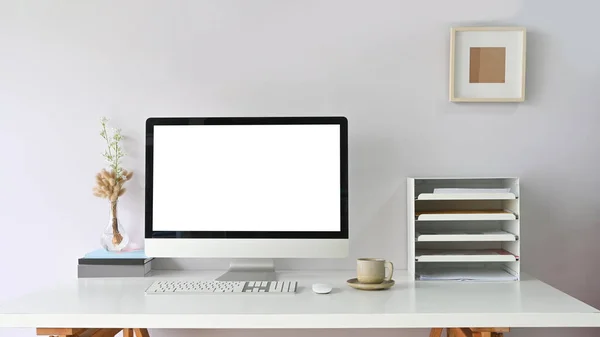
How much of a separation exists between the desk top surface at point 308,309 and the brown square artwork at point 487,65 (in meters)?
0.78

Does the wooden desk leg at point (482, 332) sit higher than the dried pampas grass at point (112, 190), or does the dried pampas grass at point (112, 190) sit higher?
the dried pampas grass at point (112, 190)

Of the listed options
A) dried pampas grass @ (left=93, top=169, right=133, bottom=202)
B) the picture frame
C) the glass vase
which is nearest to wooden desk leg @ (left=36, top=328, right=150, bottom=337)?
the glass vase

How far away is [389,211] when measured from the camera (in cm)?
230

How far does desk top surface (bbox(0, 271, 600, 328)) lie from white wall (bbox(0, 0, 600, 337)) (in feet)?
1.46

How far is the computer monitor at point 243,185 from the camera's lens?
80.4 inches

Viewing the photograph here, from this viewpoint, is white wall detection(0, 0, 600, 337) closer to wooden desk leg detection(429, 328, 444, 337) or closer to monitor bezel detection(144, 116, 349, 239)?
wooden desk leg detection(429, 328, 444, 337)

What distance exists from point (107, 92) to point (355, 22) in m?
0.96

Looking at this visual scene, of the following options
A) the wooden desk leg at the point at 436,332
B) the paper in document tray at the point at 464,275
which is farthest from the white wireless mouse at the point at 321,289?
the wooden desk leg at the point at 436,332

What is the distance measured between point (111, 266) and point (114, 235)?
14cm

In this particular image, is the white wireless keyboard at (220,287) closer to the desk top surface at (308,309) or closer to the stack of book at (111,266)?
the desk top surface at (308,309)

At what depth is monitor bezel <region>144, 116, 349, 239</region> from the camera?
2031mm

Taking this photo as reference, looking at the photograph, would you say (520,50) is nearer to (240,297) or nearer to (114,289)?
(240,297)

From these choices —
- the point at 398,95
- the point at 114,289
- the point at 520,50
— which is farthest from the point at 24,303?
the point at 520,50

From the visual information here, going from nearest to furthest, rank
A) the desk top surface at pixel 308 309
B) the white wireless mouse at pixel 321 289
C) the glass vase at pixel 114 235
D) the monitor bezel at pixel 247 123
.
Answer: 1. the desk top surface at pixel 308 309
2. the white wireless mouse at pixel 321 289
3. the monitor bezel at pixel 247 123
4. the glass vase at pixel 114 235
